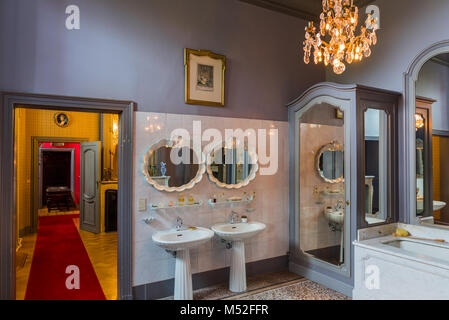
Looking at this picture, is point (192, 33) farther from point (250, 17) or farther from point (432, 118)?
point (432, 118)

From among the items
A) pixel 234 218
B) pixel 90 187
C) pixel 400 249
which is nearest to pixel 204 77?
pixel 234 218

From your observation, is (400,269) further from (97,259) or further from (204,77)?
(97,259)

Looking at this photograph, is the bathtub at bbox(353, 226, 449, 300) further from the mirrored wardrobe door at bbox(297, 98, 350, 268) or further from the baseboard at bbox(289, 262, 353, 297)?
the mirrored wardrobe door at bbox(297, 98, 350, 268)

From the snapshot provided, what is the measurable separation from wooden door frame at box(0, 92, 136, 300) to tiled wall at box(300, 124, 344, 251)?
2202 mm

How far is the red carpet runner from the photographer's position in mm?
3432

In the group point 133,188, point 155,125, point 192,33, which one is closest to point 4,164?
point 133,188

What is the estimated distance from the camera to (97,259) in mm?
4770

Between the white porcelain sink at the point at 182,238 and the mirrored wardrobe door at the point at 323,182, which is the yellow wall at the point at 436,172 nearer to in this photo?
the mirrored wardrobe door at the point at 323,182

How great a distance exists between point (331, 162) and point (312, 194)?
52cm

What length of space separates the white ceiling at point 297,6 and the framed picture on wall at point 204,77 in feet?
3.33

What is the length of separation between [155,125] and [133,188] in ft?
Answer: 2.35

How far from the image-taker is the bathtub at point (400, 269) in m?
2.54

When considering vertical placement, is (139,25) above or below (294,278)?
above

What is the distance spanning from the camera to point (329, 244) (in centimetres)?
367
